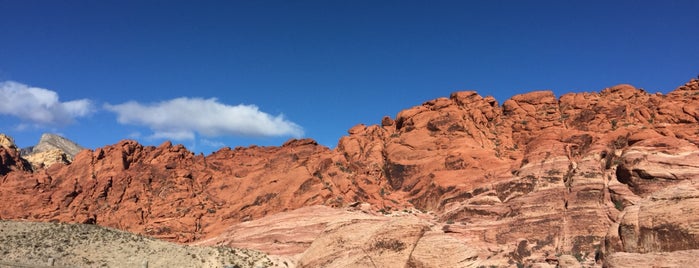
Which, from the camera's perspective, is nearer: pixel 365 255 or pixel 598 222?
pixel 365 255

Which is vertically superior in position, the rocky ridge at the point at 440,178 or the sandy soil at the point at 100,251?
the rocky ridge at the point at 440,178

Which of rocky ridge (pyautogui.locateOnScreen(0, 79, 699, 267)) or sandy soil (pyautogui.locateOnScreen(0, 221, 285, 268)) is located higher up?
rocky ridge (pyautogui.locateOnScreen(0, 79, 699, 267))

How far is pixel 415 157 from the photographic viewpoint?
216ft

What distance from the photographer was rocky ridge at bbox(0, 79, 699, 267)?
1690 inches

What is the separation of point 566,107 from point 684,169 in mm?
23090

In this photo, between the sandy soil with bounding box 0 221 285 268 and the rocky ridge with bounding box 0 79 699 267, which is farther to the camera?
the rocky ridge with bounding box 0 79 699 267

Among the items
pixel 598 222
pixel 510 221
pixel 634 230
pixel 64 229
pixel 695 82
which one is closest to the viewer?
pixel 634 230

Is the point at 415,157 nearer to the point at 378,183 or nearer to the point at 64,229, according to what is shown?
the point at 378,183

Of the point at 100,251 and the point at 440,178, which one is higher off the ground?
the point at 440,178

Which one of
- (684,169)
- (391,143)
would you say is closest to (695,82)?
(684,169)

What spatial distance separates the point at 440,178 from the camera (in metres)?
59.4

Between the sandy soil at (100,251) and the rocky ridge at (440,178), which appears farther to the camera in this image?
the rocky ridge at (440,178)

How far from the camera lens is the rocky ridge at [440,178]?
4294cm

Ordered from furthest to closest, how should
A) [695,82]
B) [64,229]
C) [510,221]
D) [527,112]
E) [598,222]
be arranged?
1. [527,112]
2. [695,82]
3. [64,229]
4. [510,221]
5. [598,222]
